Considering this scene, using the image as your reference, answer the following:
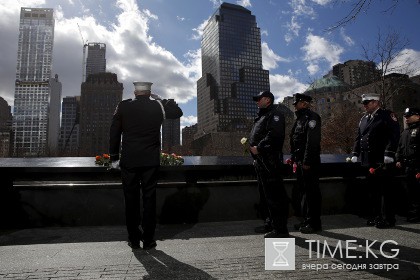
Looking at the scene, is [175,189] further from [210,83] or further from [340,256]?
[210,83]

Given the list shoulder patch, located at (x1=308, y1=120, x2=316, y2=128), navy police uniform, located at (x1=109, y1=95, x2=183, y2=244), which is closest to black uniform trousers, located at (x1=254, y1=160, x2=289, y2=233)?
shoulder patch, located at (x1=308, y1=120, x2=316, y2=128)

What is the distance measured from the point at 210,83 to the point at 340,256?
193612mm

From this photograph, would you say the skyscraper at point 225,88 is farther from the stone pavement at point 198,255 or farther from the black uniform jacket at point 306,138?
the stone pavement at point 198,255

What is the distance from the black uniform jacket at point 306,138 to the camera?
4.75 m

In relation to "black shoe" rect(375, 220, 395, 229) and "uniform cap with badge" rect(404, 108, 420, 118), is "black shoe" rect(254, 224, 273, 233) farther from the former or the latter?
"uniform cap with badge" rect(404, 108, 420, 118)

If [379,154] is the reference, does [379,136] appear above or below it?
above

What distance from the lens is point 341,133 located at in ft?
126

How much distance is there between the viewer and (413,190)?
5730 mm

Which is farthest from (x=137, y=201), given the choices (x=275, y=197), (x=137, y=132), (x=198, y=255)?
(x=275, y=197)

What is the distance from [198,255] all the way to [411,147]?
4.74 meters

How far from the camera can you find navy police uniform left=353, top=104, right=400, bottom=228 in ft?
16.2

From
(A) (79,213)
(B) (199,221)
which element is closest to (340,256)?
(B) (199,221)

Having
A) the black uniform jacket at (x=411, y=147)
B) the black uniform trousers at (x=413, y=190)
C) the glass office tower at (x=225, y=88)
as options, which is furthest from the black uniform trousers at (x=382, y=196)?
the glass office tower at (x=225, y=88)

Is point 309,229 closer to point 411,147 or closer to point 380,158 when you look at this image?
point 380,158
